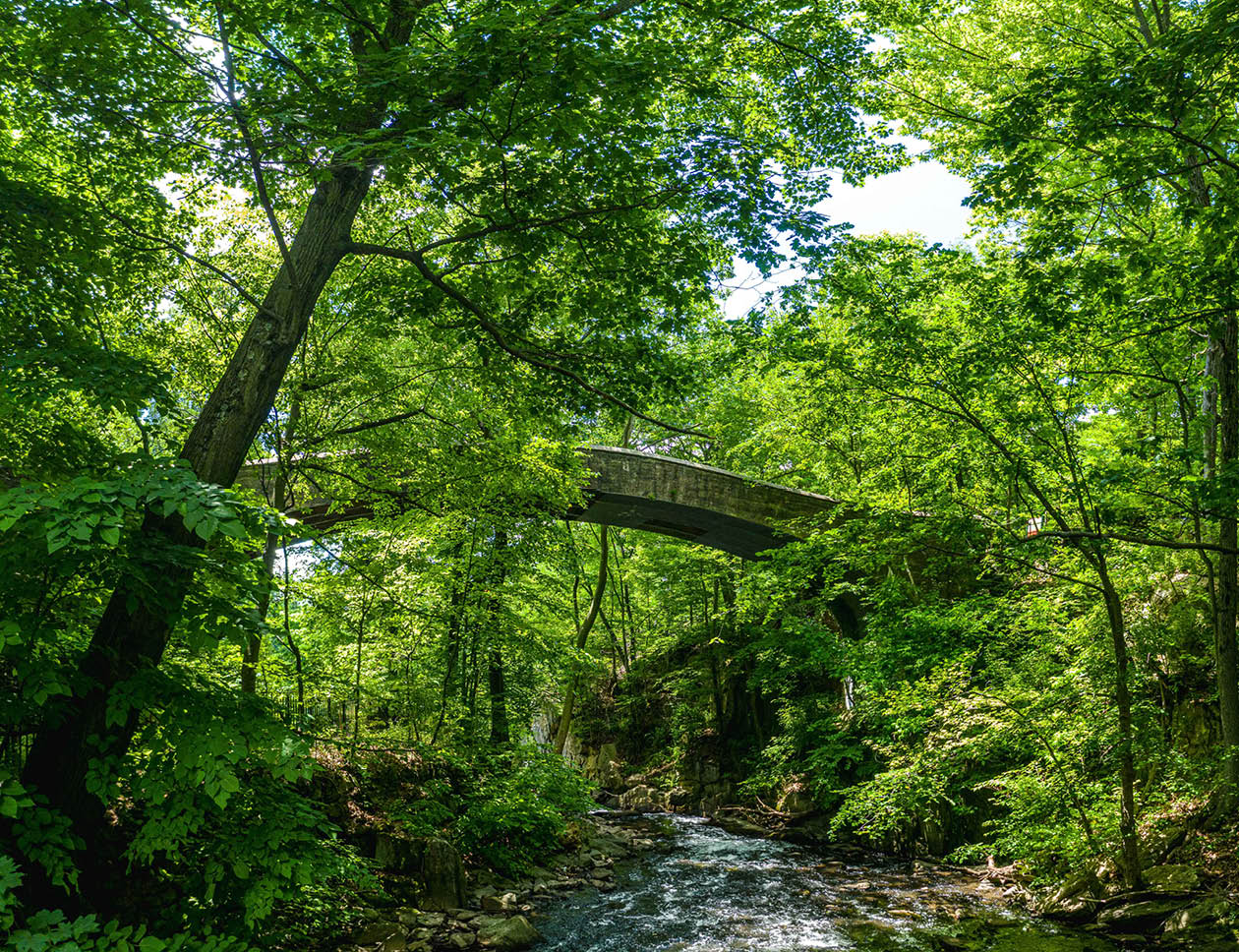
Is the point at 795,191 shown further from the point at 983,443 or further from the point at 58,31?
the point at 58,31

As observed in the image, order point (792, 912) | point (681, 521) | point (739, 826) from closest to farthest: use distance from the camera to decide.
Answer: point (792, 912)
point (739, 826)
point (681, 521)

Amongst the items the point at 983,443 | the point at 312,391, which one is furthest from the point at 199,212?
the point at 983,443

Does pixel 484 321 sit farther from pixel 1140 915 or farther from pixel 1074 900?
pixel 1074 900

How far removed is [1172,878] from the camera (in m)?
6.39

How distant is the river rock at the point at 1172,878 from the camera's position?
20.4 feet

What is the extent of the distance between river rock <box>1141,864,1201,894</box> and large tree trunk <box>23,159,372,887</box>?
7.72 metres

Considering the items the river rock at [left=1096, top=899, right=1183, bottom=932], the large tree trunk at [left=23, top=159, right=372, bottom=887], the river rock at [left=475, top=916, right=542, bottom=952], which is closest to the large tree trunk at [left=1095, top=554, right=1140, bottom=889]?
the river rock at [left=1096, top=899, right=1183, bottom=932]

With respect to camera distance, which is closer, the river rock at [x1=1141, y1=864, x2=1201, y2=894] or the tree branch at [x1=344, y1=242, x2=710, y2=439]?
the tree branch at [x1=344, y1=242, x2=710, y2=439]

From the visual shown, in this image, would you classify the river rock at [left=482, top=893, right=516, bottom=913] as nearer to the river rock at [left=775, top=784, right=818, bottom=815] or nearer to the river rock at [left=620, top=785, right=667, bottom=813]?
the river rock at [left=775, top=784, right=818, bottom=815]

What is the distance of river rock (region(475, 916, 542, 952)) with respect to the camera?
6.67 metres

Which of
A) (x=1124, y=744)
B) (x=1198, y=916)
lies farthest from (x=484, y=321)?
(x=1198, y=916)

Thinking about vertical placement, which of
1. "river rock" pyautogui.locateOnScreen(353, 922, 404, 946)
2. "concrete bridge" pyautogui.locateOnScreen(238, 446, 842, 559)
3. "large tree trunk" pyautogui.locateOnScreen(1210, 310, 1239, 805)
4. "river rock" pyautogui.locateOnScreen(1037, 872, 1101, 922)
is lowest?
"river rock" pyautogui.locateOnScreen(353, 922, 404, 946)

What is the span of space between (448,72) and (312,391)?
4255 millimetres

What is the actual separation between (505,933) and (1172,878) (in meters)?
5.76
